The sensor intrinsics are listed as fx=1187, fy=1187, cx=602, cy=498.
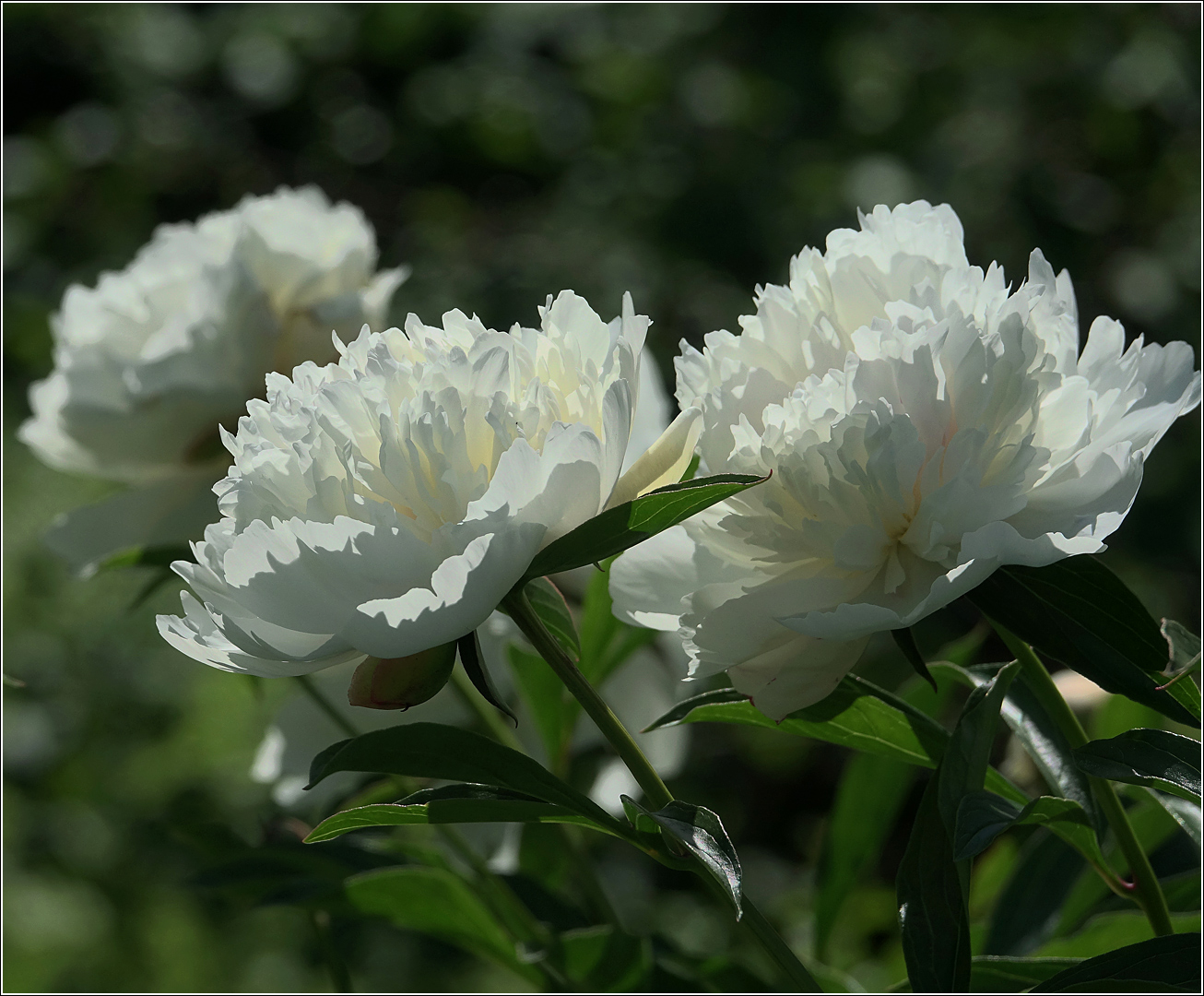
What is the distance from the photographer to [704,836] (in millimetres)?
267

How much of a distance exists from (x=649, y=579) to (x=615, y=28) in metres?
1.56

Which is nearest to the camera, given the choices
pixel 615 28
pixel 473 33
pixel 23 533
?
pixel 23 533

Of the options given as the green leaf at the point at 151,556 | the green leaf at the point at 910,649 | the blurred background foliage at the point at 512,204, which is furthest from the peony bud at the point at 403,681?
the blurred background foliage at the point at 512,204

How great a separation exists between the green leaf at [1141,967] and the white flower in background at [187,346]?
1.33 feet

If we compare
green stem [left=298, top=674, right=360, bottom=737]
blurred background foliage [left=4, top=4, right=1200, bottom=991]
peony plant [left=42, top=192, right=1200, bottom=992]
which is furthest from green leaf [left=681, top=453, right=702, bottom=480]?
blurred background foliage [left=4, top=4, right=1200, bottom=991]

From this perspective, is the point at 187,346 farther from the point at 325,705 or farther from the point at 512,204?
the point at 512,204

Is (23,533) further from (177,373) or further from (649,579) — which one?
(649,579)

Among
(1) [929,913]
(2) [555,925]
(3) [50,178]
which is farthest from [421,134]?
(1) [929,913]

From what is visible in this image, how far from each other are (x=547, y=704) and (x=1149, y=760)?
26 cm

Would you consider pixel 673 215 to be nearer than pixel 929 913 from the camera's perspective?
No

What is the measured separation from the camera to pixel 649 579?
0.32 m

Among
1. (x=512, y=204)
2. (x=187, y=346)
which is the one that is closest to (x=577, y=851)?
(x=187, y=346)

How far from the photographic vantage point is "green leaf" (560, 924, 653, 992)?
0.40 metres

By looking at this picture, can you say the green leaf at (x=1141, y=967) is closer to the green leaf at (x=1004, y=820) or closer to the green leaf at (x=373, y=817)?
the green leaf at (x=1004, y=820)
